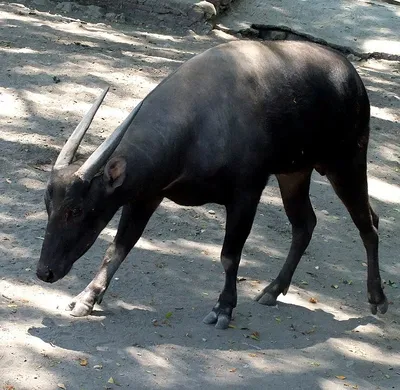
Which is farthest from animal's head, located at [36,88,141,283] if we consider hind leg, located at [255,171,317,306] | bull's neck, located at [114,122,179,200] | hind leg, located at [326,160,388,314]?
hind leg, located at [326,160,388,314]

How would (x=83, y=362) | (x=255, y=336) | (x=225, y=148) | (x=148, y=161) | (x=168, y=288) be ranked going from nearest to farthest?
1. (x=83, y=362)
2. (x=148, y=161)
3. (x=225, y=148)
4. (x=255, y=336)
5. (x=168, y=288)

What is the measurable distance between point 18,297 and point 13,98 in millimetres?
3154

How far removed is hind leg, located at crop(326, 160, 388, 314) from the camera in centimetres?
595

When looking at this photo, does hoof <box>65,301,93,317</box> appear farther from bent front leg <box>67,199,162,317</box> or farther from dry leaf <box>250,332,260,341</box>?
dry leaf <box>250,332,260,341</box>

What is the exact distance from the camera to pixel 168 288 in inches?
224

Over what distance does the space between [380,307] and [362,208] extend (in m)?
0.65


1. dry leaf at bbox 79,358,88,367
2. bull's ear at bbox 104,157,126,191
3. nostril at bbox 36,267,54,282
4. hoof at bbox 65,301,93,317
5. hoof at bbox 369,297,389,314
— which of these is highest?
bull's ear at bbox 104,157,126,191

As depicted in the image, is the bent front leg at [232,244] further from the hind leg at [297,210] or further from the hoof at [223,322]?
the hind leg at [297,210]

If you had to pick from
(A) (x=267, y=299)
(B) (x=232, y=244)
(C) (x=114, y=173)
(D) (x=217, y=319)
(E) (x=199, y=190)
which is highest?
(C) (x=114, y=173)

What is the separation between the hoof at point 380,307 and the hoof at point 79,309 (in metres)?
1.94

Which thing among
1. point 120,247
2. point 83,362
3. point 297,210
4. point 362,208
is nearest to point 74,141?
point 120,247

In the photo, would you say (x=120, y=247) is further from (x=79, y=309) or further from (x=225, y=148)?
(x=225, y=148)

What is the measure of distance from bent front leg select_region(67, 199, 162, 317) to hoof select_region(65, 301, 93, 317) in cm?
1

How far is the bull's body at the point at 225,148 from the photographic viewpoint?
4719mm
